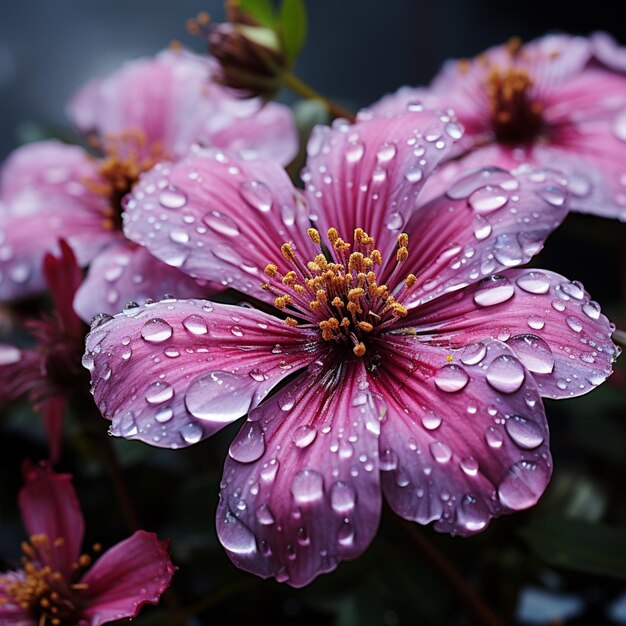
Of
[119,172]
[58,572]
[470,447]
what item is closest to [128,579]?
[58,572]

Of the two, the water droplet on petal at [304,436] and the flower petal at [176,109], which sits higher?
the water droplet on petal at [304,436]

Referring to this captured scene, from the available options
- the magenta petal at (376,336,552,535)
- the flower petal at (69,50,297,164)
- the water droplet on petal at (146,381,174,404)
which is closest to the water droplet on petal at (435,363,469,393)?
the magenta petal at (376,336,552,535)

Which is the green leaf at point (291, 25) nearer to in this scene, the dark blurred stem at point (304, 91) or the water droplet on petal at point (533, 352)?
the dark blurred stem at point (304, 91)

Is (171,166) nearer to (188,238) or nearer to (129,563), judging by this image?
(188,238)

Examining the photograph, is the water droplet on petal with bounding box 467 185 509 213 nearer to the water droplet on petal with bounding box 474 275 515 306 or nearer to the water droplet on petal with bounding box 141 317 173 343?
the water droplet on petal with bounding box 474 275 515 306

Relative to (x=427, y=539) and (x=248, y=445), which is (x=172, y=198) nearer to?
(x=248, y=445)

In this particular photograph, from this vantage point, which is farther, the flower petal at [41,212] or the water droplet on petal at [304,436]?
the flower petal at [41,212]

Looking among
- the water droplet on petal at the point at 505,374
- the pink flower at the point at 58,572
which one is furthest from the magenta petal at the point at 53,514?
the water droplet on petal at the point at 505,374
